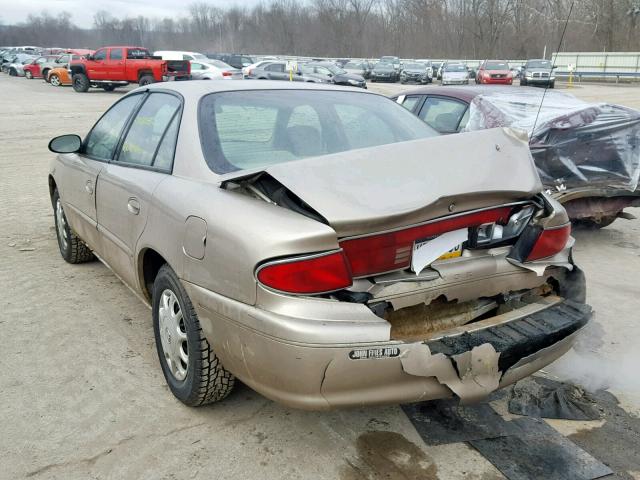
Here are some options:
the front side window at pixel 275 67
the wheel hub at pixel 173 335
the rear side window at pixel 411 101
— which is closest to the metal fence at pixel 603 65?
the front side window at pixel 275 67

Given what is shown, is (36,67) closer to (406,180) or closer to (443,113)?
(443,113)

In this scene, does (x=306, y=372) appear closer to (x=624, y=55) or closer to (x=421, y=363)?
(x=421, y=363)

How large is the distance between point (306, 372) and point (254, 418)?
856 millimetres

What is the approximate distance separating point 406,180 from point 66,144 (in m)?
2.81

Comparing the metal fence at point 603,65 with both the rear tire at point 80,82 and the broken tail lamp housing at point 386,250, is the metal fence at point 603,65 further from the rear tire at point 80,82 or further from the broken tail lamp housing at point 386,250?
the broken tail lamp housing at point 386,250

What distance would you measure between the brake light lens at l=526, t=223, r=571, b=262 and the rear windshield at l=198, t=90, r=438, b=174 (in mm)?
1054

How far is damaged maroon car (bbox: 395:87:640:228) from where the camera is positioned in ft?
18.5

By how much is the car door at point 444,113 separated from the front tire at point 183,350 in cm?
405

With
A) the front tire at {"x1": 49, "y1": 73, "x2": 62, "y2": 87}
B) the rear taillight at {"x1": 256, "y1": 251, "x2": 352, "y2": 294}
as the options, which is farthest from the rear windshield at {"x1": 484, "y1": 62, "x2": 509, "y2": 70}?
the rear taillight at {"x1": 256, "y1": 251, "x2": 352, "y2": 294}

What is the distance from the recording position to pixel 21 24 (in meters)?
132

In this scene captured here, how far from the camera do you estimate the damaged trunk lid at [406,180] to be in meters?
2.39

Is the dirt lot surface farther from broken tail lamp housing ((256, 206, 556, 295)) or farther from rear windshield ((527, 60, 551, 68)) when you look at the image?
rear windshield ((527, 60, 551, 68))

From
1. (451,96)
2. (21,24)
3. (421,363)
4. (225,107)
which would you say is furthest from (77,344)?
(21,24)

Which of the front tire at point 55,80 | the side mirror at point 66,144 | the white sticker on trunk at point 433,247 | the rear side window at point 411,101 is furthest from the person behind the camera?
the front tire at point 55,80
